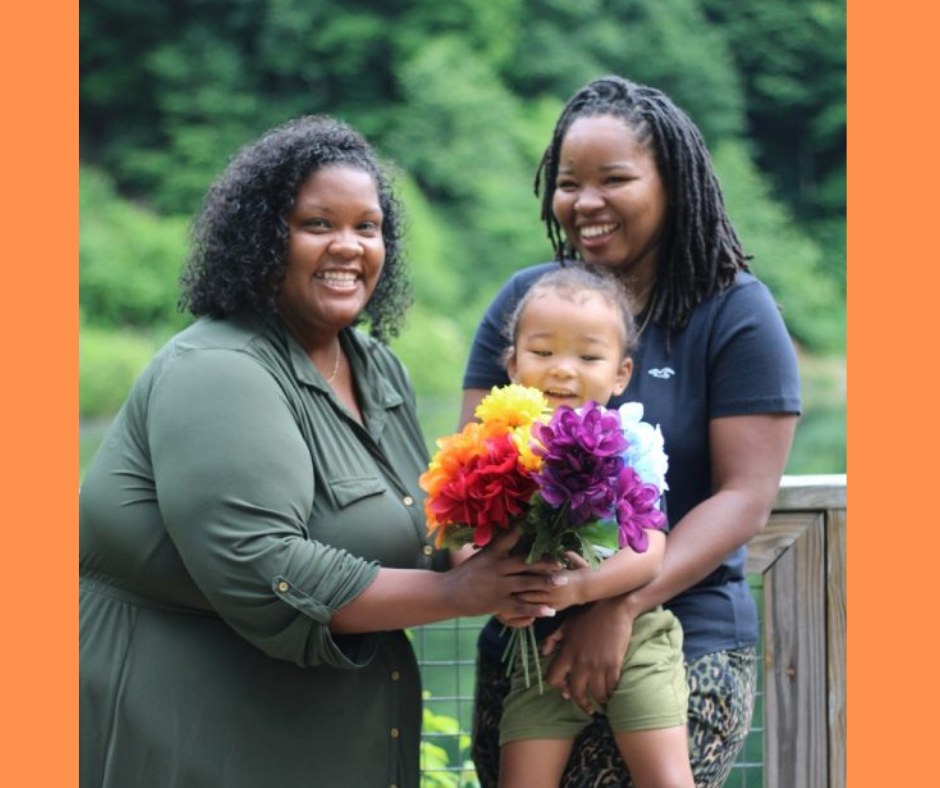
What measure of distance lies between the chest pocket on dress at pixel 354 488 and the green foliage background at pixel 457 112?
1928 centimetres

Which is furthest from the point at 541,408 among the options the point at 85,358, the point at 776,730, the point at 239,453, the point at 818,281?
the point at 818,281

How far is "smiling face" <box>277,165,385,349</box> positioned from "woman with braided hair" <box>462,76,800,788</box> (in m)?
0.40

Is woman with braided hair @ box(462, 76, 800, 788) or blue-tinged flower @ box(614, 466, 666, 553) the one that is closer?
blue-tinged flower @ box(614, 466, 666, 553)

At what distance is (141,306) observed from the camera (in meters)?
22.9

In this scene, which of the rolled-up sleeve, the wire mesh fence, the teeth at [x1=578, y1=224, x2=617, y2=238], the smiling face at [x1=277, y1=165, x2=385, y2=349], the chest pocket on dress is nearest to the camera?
the rolled-up sleeve

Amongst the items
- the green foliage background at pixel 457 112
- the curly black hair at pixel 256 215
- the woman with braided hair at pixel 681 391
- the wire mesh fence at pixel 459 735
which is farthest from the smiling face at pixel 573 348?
the green foliage background at pixel 457 112

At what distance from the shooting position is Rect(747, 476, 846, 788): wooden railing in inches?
140

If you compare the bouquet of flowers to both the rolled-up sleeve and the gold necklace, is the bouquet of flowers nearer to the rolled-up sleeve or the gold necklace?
the rolled-up sleeve

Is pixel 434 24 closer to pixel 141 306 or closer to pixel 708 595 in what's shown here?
pixel 141 306

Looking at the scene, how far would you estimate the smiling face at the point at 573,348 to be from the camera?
9.35 feet

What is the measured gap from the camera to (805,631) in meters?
3.60

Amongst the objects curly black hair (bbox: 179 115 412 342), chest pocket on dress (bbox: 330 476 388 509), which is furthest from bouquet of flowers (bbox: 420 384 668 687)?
curly black hair (bbox: 179 115 412 342)

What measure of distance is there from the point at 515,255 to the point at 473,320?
8.84 feet

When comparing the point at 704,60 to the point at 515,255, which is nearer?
the point at 515,255
